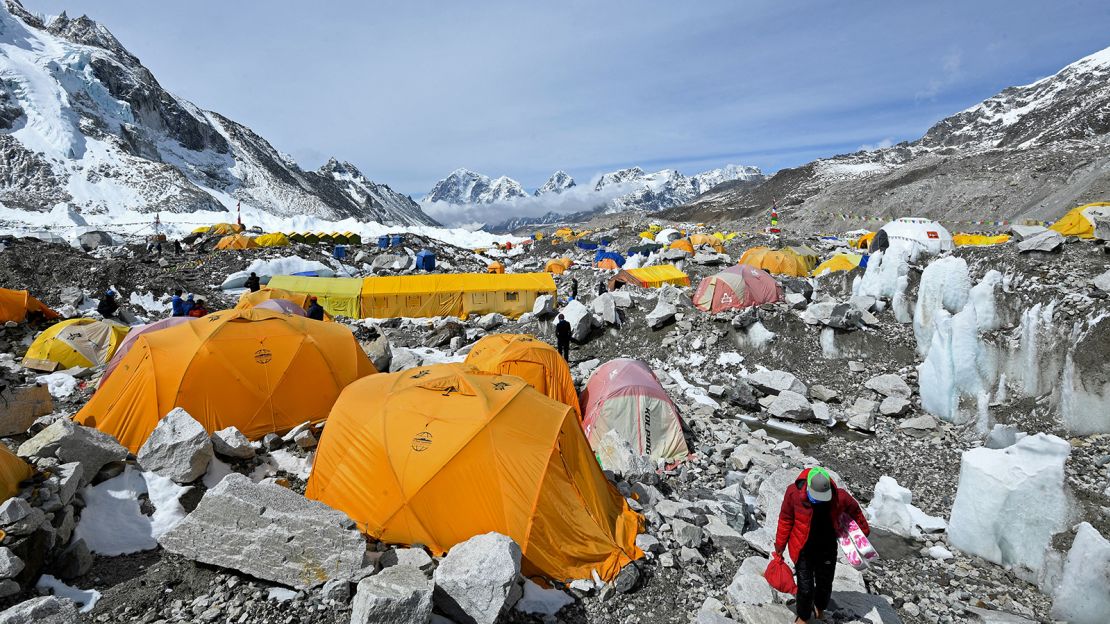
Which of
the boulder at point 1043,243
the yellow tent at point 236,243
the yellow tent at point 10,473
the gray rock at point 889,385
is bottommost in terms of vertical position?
the gray rock at point 889,385

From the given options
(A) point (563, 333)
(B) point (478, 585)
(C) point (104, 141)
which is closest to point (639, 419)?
(B) point (478, 585)

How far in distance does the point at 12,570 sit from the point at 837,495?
676cm

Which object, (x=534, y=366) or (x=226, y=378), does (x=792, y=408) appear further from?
(x=226, y=378)

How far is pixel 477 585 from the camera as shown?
15.1 feet

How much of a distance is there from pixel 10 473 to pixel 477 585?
4.49 meters

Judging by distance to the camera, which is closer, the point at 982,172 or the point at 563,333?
the point at 563,333

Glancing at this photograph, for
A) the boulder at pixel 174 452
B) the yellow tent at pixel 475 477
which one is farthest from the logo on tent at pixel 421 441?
the boulder at pixel 174 452

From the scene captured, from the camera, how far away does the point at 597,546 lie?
5.74m

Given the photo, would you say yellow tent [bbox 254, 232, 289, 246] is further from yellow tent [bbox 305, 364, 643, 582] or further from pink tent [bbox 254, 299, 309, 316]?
yellow tent [bbox 305, 364, 643, 582]

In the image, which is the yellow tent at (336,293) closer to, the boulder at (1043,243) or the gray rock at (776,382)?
the gray rock at (776,382)

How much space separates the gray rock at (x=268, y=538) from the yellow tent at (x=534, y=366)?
525 cm

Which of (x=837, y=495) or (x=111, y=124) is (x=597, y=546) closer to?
(x=837, y=495)

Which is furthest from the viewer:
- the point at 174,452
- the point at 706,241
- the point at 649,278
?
the point at 706,241

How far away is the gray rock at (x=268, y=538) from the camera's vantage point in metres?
4.88
